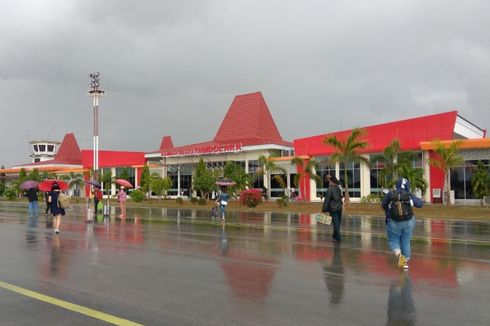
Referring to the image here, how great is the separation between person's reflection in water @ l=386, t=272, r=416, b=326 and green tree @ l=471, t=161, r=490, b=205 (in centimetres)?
2542

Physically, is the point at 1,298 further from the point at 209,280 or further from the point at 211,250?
the point at 211,250

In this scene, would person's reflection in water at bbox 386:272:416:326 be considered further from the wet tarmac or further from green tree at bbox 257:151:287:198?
green tree at bbox 257:151:287:198

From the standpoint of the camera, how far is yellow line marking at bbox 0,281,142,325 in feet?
18.1

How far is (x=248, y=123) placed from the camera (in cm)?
5438

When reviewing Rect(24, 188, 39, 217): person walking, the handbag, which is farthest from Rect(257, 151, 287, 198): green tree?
the handbag

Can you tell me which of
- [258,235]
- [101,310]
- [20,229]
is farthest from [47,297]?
[20,229]

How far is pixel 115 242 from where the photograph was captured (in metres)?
13.2

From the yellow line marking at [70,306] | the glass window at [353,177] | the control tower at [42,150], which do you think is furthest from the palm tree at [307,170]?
the control tower at [42,150]

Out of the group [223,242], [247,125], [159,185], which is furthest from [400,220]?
[247,125]

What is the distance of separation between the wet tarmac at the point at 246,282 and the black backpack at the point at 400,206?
1016 mm

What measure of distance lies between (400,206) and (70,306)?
630cm

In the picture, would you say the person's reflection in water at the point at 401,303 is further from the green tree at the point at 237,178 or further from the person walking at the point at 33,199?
the green tree at the point at 237,178

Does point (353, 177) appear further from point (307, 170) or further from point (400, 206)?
point (400, 206)

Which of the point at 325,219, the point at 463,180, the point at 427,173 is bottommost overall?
the point at 325,219
